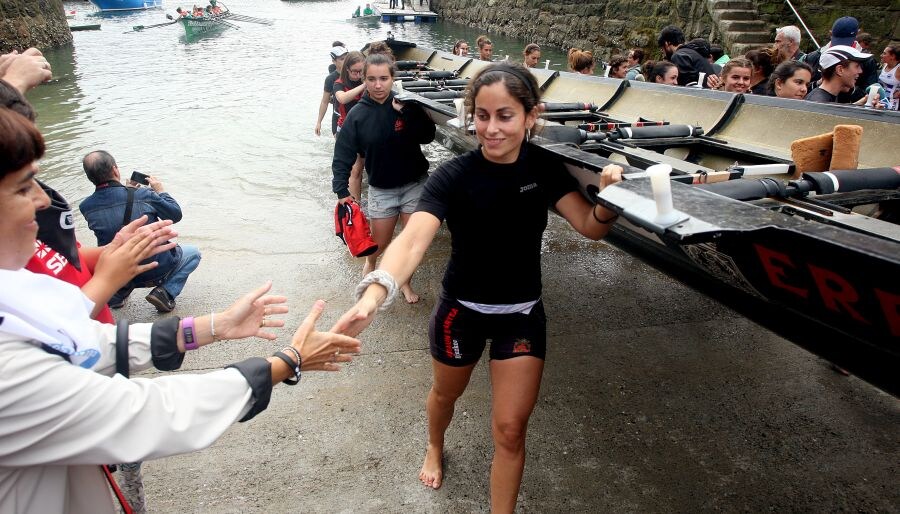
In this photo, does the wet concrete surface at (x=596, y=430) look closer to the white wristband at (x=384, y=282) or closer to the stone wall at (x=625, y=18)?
the white wristband at (x=384, y=282)

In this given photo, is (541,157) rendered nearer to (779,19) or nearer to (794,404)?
(794,404)

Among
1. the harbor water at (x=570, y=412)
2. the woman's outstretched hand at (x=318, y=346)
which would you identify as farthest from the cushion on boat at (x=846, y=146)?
the woman's outstretched hand at (x=318, y=346)

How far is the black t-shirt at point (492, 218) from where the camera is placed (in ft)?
7.36

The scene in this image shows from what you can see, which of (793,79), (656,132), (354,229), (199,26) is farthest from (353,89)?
(199,26)

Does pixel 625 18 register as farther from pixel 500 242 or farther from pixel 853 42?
pixel 500 242

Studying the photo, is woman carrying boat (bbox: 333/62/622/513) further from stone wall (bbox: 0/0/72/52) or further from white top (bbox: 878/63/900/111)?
stone wall (bbox: 0/0/72/52)

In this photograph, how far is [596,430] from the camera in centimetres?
317

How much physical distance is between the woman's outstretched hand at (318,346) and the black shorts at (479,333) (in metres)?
0.61

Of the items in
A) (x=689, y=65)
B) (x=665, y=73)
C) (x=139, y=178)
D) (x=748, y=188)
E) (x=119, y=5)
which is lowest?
(x=139, y=178)

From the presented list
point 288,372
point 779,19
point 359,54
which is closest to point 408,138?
point 359,54

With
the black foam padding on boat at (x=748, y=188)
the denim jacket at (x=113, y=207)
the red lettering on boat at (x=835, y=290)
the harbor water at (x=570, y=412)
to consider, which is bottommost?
the harbor water at (x=570, y=412)

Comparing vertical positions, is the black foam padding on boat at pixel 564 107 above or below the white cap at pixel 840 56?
below

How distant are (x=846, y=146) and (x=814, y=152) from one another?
207 mm

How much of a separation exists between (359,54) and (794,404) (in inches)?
222
